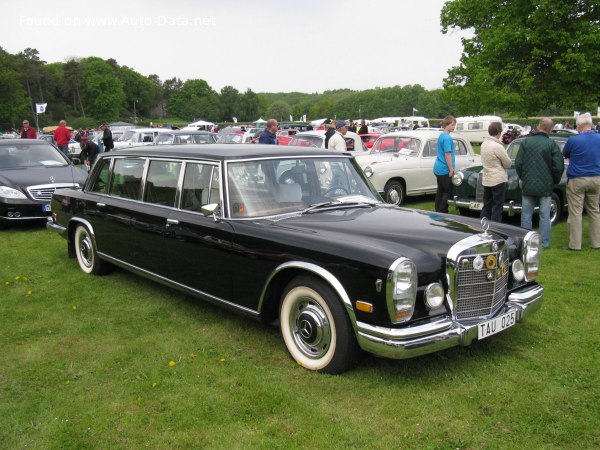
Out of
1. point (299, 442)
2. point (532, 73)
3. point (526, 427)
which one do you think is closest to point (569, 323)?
point (526, 427)

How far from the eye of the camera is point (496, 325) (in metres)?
3.92

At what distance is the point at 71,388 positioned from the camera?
3.86 meters

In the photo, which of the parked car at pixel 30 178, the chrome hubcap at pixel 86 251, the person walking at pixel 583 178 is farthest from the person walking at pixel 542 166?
the parked car at pixel 30 178

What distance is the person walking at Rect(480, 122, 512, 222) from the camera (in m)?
7.92

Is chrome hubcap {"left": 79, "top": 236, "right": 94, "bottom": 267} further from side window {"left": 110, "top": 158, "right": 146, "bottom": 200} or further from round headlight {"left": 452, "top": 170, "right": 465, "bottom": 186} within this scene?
round headlight {"left": 452, "top": 170, "right": 465, "bottom": 186}

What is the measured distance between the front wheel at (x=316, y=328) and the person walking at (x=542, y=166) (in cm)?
493

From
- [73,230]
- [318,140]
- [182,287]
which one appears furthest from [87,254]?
[318,140]

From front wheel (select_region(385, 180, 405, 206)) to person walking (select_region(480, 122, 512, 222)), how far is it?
3.45m

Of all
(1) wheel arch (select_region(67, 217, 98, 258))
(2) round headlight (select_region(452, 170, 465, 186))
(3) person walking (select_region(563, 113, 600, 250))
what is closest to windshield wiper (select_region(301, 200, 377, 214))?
(1) wheel arch (select_region(67, 217, 98, 258))

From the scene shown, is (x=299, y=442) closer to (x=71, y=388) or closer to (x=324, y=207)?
(x=71, y=388)

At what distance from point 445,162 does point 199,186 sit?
206 inches

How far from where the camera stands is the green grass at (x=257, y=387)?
3215 millimetres

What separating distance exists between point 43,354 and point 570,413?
397 centimetres

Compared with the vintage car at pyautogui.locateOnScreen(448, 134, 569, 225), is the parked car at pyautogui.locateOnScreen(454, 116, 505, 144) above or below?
above
